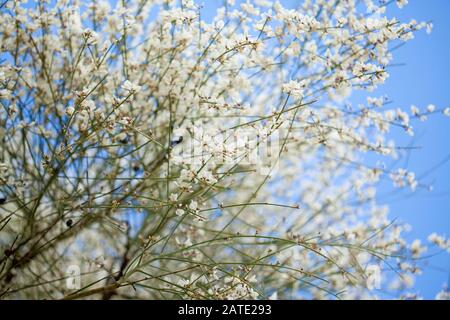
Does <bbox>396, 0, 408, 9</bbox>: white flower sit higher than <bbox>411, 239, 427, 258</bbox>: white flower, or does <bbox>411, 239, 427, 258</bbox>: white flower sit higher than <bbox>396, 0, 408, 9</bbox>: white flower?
<bbox>396, 0, 408, 9</bbox>: white flower

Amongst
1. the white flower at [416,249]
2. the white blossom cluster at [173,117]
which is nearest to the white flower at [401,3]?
the white blossom cluster at [173,117]

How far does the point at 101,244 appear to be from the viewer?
3752 millimetres

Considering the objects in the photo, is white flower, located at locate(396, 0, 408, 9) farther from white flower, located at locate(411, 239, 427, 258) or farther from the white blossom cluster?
white flower, located at locate(411, 239, 427, 258)

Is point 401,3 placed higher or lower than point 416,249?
higher

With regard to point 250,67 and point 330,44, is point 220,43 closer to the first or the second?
point 250,67

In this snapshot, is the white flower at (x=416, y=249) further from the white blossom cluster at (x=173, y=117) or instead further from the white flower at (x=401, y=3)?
the white flower at (x=401, y=3)

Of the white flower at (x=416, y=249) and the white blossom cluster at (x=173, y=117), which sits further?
the white flower at (x=416, y=249)

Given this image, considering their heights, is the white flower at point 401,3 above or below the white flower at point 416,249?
above

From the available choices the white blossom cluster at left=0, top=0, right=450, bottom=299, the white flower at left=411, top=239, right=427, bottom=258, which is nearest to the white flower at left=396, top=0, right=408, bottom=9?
the white blossom cluster at left=0, top=0, right=450, bottom=299

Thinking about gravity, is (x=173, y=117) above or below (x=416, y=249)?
above

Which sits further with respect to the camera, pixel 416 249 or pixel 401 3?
pixel 416 249

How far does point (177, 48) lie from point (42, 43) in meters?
0.73

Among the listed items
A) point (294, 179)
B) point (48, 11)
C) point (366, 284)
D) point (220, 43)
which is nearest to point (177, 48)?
point (220, 43)

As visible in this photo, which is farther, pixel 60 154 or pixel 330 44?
pixel 330 44
